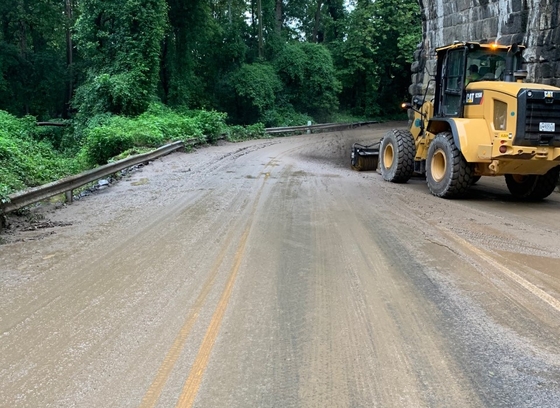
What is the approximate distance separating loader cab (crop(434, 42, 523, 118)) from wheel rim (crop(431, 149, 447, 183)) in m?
0.88

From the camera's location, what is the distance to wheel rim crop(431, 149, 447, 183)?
11242mm

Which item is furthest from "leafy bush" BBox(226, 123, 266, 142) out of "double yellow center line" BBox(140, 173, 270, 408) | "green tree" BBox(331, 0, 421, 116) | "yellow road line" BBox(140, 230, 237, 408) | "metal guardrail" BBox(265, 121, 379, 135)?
"yellow road line" BBox(140, 230, 237, 408)

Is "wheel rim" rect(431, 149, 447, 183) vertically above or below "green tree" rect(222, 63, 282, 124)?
below

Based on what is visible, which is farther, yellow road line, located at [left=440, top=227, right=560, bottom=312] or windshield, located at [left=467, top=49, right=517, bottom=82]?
windshield, located at [left=467, top=49, right=517, bottom=82]

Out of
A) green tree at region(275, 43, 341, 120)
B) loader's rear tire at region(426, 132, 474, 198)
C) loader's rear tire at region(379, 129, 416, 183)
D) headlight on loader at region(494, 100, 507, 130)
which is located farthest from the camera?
green tree at region(275, 43, 341, 120)

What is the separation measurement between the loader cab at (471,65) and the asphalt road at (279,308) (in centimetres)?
320

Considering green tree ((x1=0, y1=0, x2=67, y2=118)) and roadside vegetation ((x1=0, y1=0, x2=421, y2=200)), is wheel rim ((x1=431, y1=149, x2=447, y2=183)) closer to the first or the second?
roadside vegetation ((x1=0, y1=0, x2=421, y2=200))

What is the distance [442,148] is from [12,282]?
344 inches

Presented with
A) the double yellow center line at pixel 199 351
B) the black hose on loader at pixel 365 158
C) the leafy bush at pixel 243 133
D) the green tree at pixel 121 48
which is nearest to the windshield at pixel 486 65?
the black hose on loader at pixel 365 158

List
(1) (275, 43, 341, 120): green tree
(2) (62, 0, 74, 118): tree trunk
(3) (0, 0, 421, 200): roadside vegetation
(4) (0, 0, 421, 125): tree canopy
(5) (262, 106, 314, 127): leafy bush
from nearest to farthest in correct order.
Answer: (3) (0, 0, 421, 200): roadside vegetation → (4) (0, 0, 421, 125): tree canopy → (5) (262, 106, 314, 127): leafy bush → (2) (62, 0, 74, 118): tree trunk → (1) (275, 43, 341, 120): green tree

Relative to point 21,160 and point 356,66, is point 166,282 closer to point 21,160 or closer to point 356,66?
point 21,160

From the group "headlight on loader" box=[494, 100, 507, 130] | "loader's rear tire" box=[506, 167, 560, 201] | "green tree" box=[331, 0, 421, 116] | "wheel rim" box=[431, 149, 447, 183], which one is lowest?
"loader's rear tire" box=[506, 167, 560, 201]

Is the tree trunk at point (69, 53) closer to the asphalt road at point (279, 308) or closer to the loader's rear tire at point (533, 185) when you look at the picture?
the asphalt road at point (279, 308)

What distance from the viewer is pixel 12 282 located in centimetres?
544
